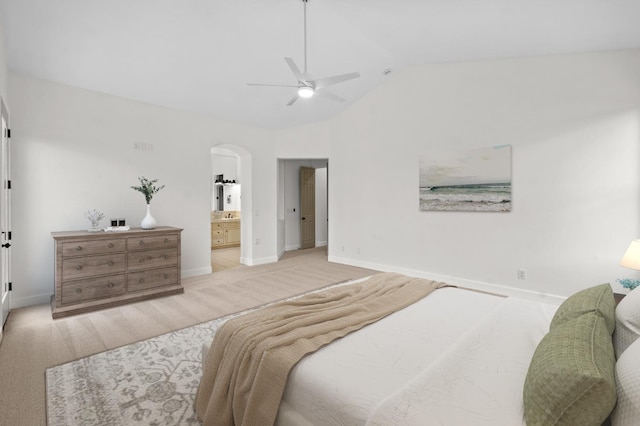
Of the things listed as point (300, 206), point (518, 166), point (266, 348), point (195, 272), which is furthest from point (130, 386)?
point (300, 206)

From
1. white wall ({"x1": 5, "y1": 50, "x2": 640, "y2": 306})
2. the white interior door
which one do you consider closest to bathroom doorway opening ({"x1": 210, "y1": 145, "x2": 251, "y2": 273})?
white wall ({"x1": 5, "y1": 50, "x2": 640, "y2": 306})

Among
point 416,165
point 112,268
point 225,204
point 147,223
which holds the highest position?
point 416,165

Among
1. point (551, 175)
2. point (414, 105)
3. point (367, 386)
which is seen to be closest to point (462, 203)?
point (551, 175)

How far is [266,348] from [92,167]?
4170mm

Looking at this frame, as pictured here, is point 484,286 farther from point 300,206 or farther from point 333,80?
point 300,206

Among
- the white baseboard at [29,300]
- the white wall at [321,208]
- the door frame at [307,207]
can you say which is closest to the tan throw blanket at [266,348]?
the white baseboard at [29,300]

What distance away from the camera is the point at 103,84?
4.23m

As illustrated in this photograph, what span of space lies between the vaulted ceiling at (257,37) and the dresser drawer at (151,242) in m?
2.05

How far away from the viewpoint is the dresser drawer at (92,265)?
3.67 metres

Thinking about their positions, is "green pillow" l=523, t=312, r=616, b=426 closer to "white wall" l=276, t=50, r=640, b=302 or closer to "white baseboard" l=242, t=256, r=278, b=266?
"white wall" l=276, t=50, r=640, b=302

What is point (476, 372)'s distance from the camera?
1.41 m

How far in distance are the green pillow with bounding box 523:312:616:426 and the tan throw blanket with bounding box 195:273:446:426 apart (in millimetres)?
904

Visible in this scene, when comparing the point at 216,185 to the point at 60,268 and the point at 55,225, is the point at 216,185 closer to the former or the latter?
the point at 55,225

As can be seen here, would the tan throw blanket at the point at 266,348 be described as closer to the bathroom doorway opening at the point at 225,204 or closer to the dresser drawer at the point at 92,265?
the dresser drawer at the point at 92,265
